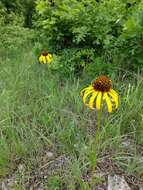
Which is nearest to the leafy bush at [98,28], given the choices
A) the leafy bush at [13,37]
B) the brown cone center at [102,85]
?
Answer: the leafy bush at [13,37]

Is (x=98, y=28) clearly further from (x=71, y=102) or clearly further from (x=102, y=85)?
(x=102, y=85)

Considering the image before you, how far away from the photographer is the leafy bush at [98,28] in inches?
107

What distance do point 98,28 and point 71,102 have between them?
0.88 m

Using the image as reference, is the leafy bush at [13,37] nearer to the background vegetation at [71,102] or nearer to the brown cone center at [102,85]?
the background vegetation at [71,102]

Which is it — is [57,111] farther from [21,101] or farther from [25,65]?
[25,65]

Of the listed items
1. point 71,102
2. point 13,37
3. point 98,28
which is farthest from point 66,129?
point 13,37

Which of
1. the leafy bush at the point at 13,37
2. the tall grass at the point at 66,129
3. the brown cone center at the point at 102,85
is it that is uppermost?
the leafy bush at the point at 13,37

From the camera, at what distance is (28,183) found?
1.91 meters

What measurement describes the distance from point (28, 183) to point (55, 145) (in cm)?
32

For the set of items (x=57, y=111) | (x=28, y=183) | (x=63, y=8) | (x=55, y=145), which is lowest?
(x=28, y=183)

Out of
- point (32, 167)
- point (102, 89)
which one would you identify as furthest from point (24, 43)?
point (102, 89)

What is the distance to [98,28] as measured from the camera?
295cm

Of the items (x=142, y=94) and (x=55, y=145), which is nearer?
(x=55, y=145)

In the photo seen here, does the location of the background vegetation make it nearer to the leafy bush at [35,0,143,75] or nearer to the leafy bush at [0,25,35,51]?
the leafy bush at [35,0,143,75]
